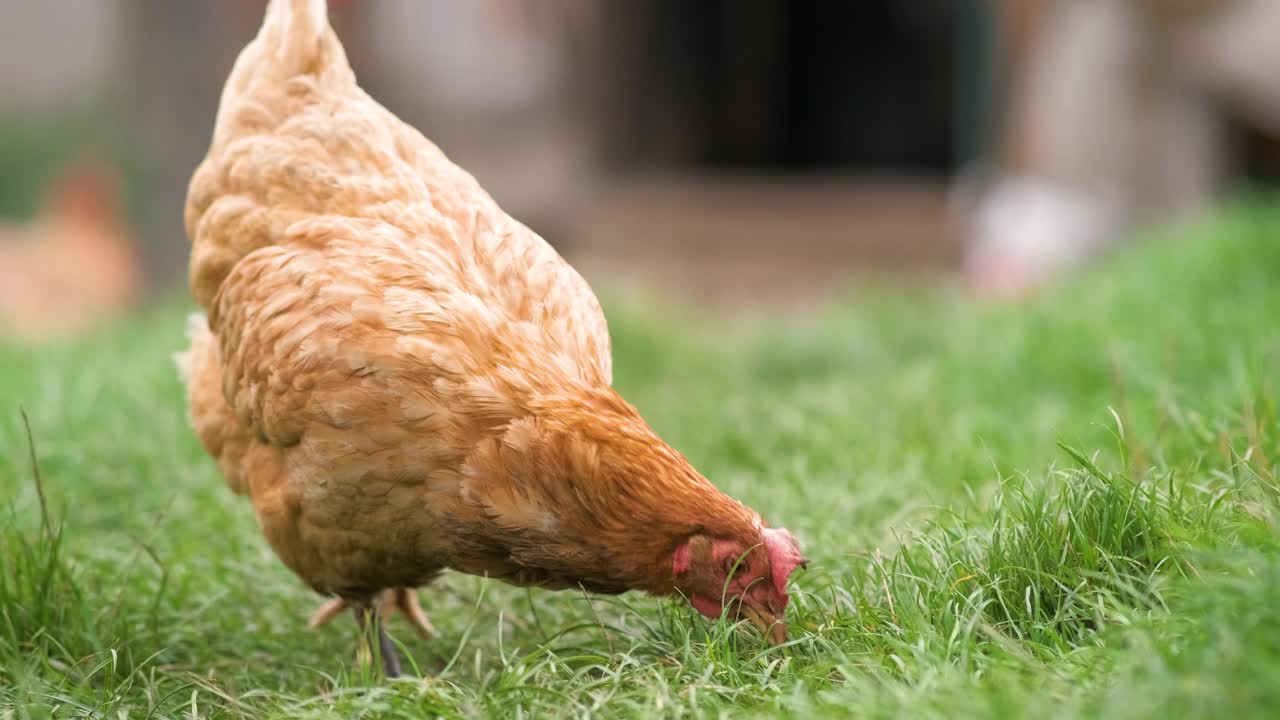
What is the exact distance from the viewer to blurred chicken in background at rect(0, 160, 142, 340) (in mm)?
8172

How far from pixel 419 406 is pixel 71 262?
681 centimetres

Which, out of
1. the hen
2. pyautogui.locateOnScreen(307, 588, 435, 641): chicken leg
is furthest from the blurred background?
pyautogui.locateOnScreen(307, 588, 435, 641): chicken leg

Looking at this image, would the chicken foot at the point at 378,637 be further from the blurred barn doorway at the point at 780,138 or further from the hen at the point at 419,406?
the blurred barn doorway at the point at 780,138

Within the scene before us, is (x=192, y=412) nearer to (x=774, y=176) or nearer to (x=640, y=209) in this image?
(x=640, y=209)

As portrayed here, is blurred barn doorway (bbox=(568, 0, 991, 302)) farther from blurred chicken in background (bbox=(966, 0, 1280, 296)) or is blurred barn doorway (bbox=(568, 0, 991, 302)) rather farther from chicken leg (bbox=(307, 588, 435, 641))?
chicken leg (bbox=(307, 588, 435, 641))

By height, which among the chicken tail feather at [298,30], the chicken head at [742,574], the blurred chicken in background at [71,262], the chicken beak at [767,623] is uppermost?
the chicken tail feather at [298,30]

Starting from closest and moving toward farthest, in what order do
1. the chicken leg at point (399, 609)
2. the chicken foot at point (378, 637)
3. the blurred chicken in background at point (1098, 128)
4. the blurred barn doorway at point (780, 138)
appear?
the chicken foot at point (378, 637)
the chicken leg at point (399, 609)
the blurred chicken in background at point (1098, 128)
the blurred barn doorway at point (780, 138)

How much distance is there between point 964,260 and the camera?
9242 millimetres

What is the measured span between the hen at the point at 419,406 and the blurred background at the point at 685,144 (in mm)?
4905

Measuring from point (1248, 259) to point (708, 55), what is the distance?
7.44 m

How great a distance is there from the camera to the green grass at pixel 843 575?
2127 mm

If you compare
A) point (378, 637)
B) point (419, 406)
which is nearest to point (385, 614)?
point (378, 637)

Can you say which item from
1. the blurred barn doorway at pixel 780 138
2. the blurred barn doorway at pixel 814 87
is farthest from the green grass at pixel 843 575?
the blurred barn doorway at pixel 814 87

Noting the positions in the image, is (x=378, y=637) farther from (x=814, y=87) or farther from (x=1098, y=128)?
(x=814, y=87)
